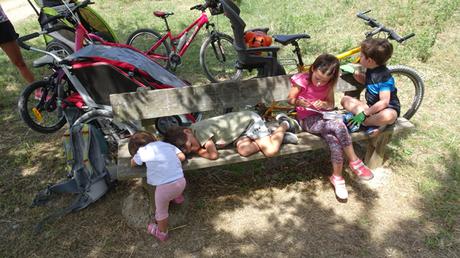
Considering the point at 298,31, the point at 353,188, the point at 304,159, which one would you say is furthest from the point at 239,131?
the point at 298,31

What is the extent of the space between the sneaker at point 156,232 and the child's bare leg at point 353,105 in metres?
2.18

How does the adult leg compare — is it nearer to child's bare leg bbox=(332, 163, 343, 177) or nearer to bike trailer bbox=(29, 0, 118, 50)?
bike trailer bbox=(29, 0, 118, 50)

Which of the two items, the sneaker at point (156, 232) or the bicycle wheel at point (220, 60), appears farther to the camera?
the bicycle wheel at point (220, 60)

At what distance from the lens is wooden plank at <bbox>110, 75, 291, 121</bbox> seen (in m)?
3.06

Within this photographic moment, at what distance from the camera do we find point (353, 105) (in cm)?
343

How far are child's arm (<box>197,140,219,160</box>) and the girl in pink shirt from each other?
0.91 metres

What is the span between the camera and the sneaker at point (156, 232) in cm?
294

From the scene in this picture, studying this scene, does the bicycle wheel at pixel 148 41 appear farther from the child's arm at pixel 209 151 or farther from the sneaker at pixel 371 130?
the sneaker at pixel 371 130

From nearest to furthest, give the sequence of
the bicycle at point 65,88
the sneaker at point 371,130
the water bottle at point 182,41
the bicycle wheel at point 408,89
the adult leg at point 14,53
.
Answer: the sneaker at point 371,130 < the bicycle at point 65,88 < the bicycle wheel at point 408,89 < the adult leg at point 14,53 < the water bottle at point 182,41

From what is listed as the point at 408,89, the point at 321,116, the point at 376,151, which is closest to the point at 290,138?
the point at 321,116

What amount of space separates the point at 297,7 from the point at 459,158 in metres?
5.59

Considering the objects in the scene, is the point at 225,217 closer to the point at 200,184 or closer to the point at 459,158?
the point at 200,184

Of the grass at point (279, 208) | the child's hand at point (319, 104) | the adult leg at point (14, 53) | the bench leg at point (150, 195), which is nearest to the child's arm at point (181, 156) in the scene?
the bench leg at point (150, 195)

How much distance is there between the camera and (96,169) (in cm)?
335
